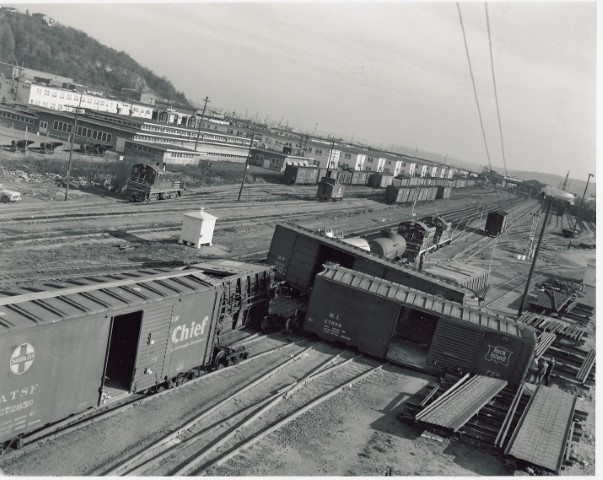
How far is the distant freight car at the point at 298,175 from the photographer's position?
85.5 m

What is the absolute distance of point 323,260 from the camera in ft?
109

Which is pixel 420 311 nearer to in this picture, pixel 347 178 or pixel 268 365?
pixel 268 365

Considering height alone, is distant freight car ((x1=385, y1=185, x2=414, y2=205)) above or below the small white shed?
above

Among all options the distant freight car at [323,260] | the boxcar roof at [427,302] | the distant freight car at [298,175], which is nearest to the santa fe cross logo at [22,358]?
the boxcar roof at [427,302]

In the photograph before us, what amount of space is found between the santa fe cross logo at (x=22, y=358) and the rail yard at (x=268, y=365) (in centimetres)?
6

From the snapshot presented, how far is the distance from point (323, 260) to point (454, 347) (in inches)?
437

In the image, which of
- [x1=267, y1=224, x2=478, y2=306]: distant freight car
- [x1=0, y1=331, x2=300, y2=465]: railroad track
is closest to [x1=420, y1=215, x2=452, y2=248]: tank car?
[x1=267, y1=224, x2=478, y2=306]: distant freight car

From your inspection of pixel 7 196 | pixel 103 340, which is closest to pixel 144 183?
pixel 7 196

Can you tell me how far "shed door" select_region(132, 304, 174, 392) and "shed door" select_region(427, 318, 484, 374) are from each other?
40.0 feet

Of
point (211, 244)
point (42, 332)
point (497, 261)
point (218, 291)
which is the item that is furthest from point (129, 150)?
point (42, 332)

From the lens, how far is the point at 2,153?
187 feet

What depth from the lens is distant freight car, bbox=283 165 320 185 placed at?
A: 85500mm

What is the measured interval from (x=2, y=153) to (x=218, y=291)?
47.8m

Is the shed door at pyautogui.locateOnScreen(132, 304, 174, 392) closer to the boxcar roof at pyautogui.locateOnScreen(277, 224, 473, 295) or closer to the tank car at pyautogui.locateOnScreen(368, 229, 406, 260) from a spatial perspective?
the boxcar roof at pyautogui.locateOnScreen(277, 224, 473, 295)
